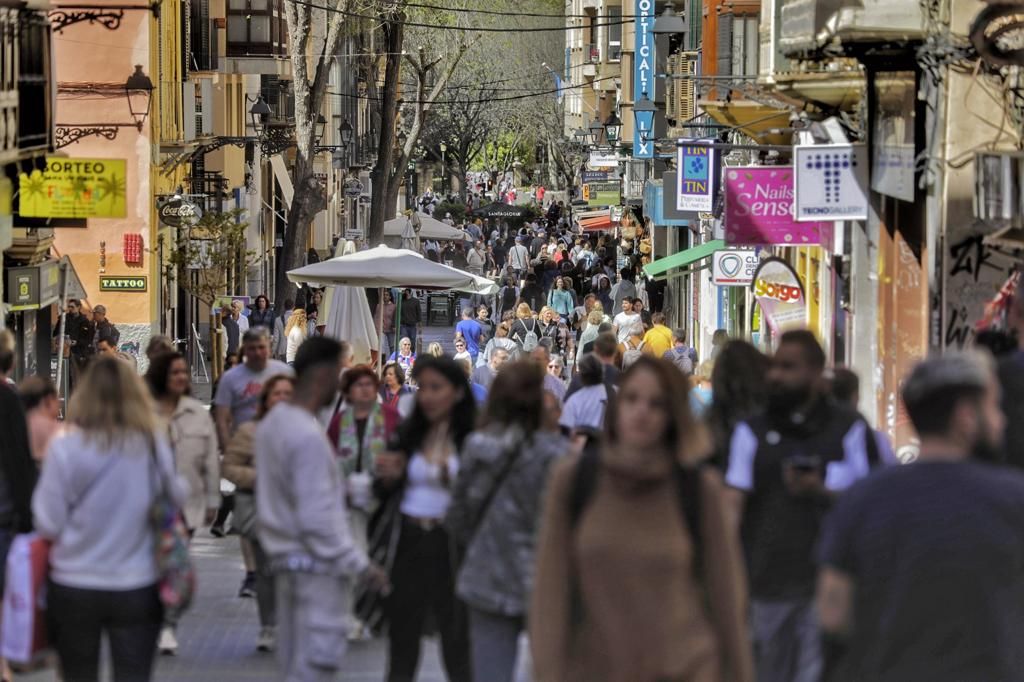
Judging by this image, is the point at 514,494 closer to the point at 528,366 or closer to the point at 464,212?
the point at 528,366

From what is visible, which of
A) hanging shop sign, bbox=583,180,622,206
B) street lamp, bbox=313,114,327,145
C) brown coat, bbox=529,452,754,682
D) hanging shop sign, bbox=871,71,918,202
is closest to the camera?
brown coat, bbox=529,452,754,682

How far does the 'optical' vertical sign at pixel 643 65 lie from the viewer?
131ft

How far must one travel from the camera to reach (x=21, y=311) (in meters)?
22.8

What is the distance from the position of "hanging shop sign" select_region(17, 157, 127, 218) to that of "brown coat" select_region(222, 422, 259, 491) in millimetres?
11848

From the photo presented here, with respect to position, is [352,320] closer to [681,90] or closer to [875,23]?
A: [875,23]

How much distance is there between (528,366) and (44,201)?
51.1 feet

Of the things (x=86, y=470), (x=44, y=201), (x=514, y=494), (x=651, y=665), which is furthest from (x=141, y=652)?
(x=44, y=201)

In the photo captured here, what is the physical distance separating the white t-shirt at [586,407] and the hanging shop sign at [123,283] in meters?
18.8

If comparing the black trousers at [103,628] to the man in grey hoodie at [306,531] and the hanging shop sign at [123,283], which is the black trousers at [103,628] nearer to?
the man in grey hoodie at [306,531]

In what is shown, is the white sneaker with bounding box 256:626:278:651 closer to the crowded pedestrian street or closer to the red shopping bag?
the crowded pedestrian street

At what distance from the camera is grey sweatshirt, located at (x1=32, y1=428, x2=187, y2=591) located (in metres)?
6.76

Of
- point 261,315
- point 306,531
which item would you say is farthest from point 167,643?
point 261,315

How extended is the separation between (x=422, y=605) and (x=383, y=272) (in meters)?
11.8

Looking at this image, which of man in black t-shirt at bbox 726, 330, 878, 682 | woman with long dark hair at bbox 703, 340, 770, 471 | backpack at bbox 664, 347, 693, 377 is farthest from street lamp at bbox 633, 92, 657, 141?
man in black t-shirt at bbox 726, 330, 878, 682
